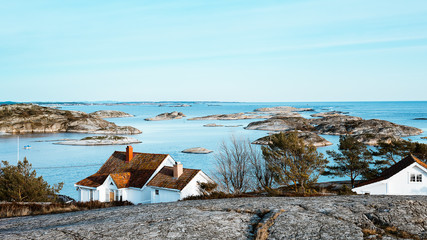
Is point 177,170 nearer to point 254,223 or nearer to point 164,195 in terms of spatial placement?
point 164,195

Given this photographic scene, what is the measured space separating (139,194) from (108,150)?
57.8m

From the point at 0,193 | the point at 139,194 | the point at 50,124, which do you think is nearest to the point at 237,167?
the point at 139,194

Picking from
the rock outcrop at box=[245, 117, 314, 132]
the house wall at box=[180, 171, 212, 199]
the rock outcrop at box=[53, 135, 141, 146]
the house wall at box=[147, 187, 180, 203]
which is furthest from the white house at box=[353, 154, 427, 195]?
the rock outcrop at box=[245, 117, 314, 132]

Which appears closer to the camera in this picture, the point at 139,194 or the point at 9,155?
the point at 139,194

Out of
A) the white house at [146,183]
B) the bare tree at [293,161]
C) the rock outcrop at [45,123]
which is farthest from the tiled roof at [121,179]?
the rock outcrop at [45,123]

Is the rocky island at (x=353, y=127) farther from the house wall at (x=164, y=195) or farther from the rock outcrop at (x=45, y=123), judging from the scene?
the house wall at (x=164, y=195)

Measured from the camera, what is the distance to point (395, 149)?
49.0 meters

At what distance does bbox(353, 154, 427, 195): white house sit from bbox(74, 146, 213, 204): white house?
50.0 ft

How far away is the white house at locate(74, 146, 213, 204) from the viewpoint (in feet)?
113

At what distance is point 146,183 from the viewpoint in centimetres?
3600

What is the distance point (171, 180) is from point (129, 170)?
6487 millimetres

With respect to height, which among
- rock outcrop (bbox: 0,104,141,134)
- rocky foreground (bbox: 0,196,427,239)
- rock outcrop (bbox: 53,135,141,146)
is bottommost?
rock outcrop (bbox: 53,135,141,146)

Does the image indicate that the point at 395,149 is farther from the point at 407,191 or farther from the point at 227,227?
the point at 227,227

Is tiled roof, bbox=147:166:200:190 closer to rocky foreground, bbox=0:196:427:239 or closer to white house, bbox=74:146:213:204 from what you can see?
white house, bbox=74:146:213:204
